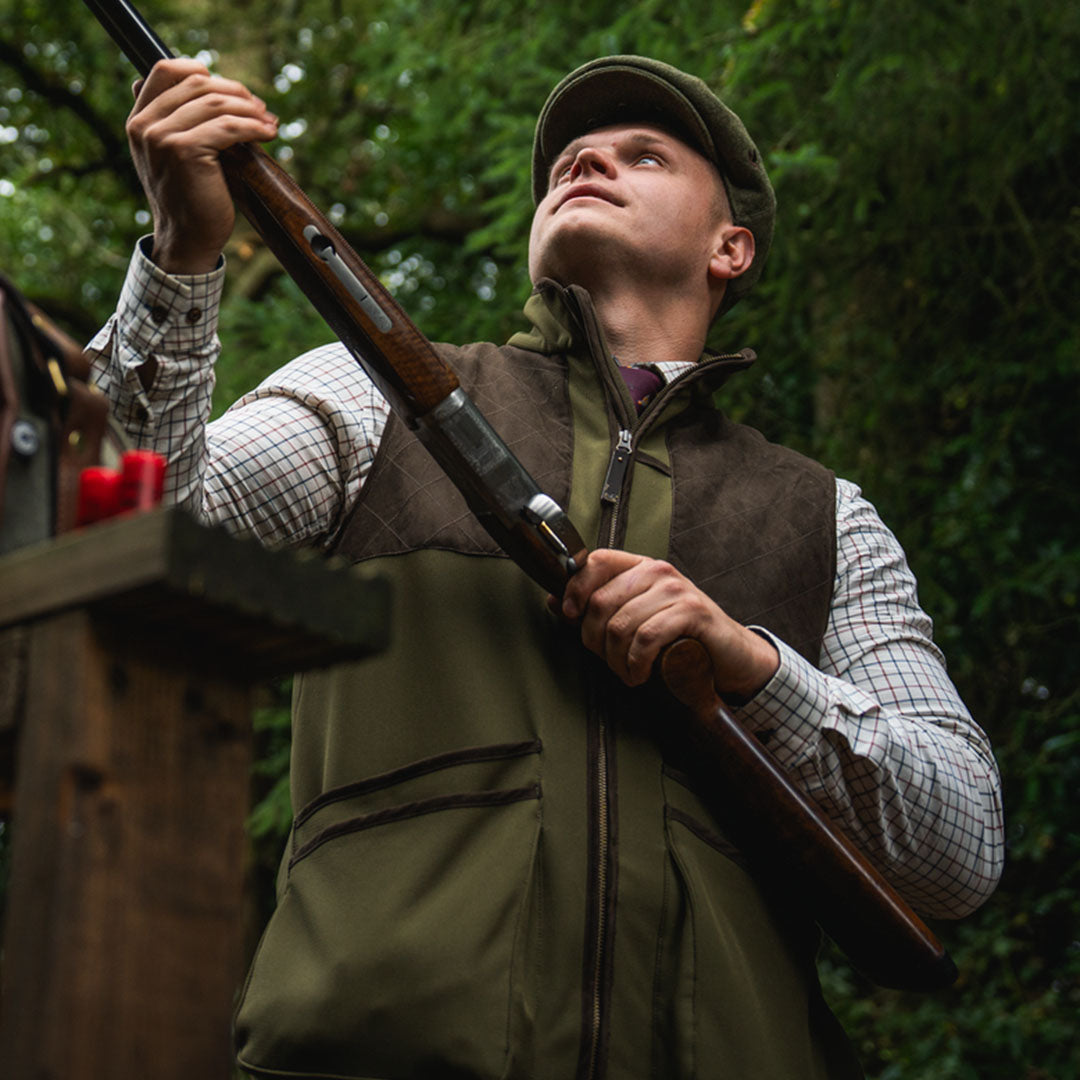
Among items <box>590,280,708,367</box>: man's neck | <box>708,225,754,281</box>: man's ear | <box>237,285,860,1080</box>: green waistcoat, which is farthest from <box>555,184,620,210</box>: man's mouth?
<box>237,285,860,1080</box>: green waistcoat

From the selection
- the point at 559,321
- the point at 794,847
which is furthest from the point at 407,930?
the point at 559,321

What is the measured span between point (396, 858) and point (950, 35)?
364 centimetres

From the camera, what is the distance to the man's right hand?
167 cm

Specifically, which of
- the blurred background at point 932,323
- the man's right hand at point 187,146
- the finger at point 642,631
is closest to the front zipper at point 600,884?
the finger at point 642,631

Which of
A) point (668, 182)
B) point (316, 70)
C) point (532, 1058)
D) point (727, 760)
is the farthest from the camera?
point (316, 70)

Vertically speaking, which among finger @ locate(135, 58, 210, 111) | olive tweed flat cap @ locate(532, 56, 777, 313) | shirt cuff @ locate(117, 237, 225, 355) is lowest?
shirt cuff @ locate(117, 237, 225, 355)

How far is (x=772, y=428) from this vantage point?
17.6ft

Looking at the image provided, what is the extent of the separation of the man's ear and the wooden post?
1.99 meters

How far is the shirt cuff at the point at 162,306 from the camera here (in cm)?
175

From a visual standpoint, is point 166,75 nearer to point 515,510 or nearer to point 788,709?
point 515,510

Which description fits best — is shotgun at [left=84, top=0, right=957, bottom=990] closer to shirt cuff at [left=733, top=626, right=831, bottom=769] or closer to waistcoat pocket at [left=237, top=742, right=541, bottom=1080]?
shirt cuff at [left=733, top=626, right=831, bottom=769]

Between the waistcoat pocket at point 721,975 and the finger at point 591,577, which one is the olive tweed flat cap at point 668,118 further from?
the waistcoat pocket at point 721,975

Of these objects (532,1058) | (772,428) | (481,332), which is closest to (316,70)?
(481,332)

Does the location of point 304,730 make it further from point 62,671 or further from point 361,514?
point 62,671
